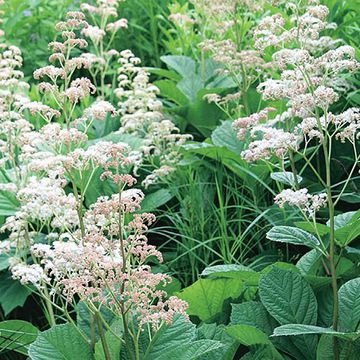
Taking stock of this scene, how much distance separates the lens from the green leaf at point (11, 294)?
331 centimetres

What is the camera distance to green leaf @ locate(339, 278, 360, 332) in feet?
7.68

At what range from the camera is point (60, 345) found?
2.31 meters

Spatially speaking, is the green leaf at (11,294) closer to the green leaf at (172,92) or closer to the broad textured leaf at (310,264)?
the broad textured leaf at (310,264)

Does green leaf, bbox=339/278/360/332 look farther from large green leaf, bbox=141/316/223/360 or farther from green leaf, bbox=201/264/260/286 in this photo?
large green leaf, bbox=141/316/223/360

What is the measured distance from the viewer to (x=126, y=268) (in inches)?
84.1

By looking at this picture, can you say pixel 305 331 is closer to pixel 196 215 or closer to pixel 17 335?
pixel 17 335

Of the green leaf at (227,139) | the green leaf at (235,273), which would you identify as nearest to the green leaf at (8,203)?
the green leaf at (227,139)

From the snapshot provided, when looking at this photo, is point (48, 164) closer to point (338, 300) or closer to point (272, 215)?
point (338, 300)

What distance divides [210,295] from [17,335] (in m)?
0.74

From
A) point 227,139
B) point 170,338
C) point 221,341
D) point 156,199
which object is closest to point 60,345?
point 170,338

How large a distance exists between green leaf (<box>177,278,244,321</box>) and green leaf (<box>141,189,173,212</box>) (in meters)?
0.87

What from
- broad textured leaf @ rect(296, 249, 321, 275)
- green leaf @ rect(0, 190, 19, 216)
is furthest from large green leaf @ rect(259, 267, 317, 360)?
green leaf @ rect(0, 190, 19, 216)

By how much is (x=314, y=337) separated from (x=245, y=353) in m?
0.28

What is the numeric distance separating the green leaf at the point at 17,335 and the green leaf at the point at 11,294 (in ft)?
1.21
